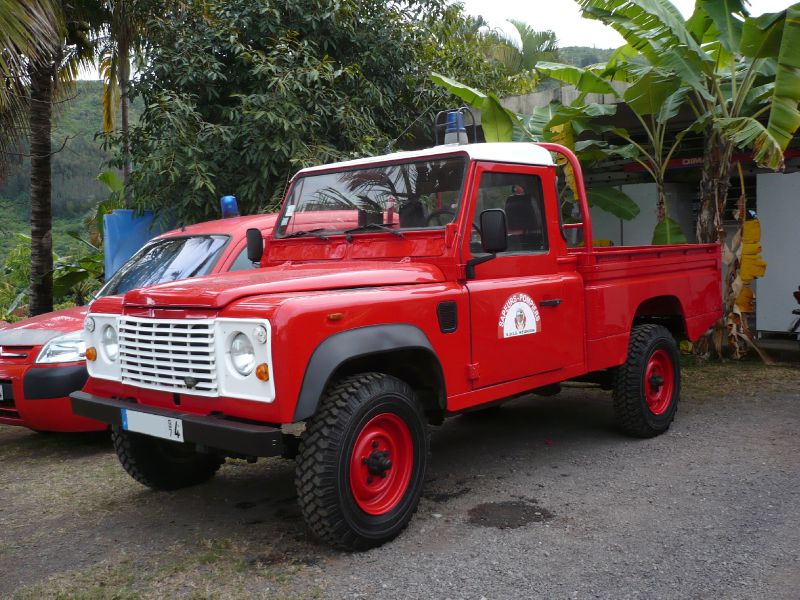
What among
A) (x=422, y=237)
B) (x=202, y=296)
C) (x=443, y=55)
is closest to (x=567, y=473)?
(x=422, y=237)

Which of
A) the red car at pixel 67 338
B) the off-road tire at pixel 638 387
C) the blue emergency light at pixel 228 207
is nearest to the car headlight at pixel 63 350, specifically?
the red car at pixel 67 338

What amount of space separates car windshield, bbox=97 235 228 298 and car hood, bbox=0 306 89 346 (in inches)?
12.7

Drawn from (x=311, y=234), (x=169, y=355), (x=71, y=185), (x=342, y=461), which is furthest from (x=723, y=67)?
(x=71, y=185)

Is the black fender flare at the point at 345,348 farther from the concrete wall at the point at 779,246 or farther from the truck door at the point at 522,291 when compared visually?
the concrete wall at the point at 779,246

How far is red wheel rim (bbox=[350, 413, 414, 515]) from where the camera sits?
3.84m

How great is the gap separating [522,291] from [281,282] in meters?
1.59

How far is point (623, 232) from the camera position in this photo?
1144 centimetres

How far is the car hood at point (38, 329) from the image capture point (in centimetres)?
579

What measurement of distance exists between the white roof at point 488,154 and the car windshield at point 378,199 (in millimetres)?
46

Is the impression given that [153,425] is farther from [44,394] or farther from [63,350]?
[63,350]

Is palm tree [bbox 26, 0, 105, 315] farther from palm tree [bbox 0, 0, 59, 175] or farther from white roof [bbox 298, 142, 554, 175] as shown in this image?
white roof [bbox 298, 142, 554, 175]

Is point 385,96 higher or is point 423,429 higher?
point 385,96

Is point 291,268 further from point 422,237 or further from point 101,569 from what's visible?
point 101,569

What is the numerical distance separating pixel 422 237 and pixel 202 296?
56.1 inches
